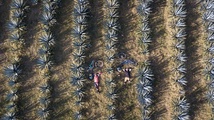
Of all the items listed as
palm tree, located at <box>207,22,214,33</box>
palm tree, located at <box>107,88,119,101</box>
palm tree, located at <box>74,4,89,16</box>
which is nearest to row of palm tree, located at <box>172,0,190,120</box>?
palm tree, located at <box>207,22,214,33</box>

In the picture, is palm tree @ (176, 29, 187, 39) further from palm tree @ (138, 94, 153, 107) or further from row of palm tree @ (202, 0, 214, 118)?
palm tree @ (138, 94, 153, 107)

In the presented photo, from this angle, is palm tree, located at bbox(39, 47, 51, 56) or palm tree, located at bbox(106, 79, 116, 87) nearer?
palm tree, located at bbox(39, 47, 51, 56)

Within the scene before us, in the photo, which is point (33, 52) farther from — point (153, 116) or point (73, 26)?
point (153, 116)

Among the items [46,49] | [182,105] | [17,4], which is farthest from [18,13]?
[182,105]

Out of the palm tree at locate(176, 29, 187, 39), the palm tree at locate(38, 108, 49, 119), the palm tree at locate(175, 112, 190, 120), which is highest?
the palm tree at locate(176, 29, 187, 39)

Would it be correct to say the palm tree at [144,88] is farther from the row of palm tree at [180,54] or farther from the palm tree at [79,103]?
the palm tree at [79,103]

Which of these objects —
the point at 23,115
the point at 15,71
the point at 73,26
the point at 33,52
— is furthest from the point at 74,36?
the point at 23,115

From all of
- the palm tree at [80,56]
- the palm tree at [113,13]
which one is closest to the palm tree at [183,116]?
the palm tree at [80,56]
